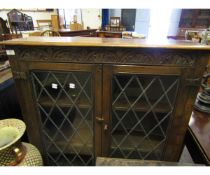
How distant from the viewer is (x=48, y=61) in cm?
90

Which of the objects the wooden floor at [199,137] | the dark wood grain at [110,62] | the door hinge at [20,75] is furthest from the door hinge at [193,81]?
the door hinge at [20,75]

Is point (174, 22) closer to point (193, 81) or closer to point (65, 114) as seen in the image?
point (193, 81)

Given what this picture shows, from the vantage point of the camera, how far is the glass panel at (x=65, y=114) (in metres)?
0.98

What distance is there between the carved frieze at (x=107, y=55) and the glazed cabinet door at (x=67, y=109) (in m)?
0.05

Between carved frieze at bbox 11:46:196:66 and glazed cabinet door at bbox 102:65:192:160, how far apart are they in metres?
0.04

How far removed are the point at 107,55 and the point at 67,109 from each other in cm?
49

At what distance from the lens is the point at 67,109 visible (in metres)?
1.08

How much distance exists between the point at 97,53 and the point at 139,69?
26cm

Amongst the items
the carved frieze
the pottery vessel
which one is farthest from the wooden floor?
the pottery vessel

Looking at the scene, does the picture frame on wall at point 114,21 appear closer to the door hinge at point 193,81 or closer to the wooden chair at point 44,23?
the wooden chair at point 44,23

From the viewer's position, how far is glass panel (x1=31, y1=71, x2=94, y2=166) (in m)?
0.98

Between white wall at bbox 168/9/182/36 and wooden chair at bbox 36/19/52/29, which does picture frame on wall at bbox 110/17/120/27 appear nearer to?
white wall at bbox 168/9/182/36
